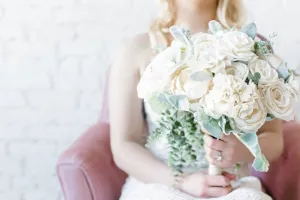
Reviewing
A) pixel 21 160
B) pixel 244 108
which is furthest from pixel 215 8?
pixel 21 160

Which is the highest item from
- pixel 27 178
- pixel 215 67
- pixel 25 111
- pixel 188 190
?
pixel 215 67

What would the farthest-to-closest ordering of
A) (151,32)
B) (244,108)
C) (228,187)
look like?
(151,32), (228,187), (244,108)

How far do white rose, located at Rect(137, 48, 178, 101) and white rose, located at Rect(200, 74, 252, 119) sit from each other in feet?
0.31

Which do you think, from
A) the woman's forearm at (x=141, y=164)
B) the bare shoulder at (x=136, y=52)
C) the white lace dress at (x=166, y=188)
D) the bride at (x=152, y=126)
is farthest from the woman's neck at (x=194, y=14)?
the woman's forearm at (x=141, y=164)

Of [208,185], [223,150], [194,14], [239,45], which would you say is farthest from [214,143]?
[194,14]

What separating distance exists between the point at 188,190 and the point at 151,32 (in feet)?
1.57

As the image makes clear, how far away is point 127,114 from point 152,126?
0.33 feet

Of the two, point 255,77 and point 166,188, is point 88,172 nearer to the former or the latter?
point 166,188

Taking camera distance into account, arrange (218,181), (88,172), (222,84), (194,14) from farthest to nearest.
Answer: (194,14), (88,172), (218,181), (222,84)

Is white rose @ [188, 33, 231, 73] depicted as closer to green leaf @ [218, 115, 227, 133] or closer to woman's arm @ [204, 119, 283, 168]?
green leaf @ [218, 115, 227, 133]

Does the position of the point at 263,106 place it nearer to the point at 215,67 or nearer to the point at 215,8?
the point at 215,67

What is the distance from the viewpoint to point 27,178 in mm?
2047

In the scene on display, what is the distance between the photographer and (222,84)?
97cm

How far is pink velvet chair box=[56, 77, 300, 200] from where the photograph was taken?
1362mm
